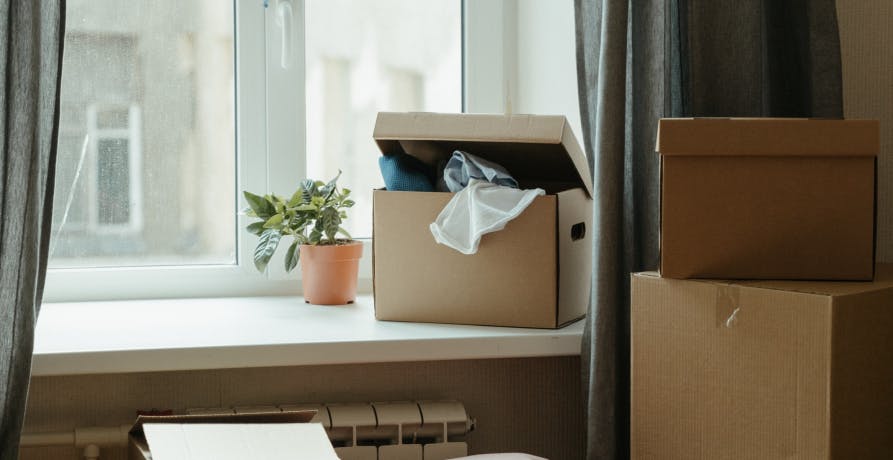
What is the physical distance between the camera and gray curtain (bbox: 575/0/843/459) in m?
1.59

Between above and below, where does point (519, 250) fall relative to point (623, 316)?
above

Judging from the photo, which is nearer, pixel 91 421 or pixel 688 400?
pixel 688 400

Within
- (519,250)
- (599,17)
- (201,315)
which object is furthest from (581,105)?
(201,315)

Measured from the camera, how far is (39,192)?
4.91ft

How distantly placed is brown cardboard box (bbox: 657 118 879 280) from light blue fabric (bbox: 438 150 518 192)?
1.28ft

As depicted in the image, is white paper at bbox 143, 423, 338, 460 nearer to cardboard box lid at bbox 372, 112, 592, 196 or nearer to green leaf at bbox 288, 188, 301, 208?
cardboard box lid at bbox 372, 112, 592, 196

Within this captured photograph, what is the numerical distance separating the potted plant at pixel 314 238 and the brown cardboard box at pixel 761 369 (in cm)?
69

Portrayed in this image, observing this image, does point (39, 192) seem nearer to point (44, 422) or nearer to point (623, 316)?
point (44, 422)

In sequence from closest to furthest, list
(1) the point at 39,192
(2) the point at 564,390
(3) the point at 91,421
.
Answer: (1) the point at 39,192 < (3) the point at 91,421 < (2) the point at 564,390

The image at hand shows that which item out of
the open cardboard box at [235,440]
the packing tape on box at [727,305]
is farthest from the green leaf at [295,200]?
the packing tape on box at [727,305]

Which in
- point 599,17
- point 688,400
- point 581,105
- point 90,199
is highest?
point 599,17

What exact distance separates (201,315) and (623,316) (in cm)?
79

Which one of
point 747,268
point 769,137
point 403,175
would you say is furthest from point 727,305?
point 403,175

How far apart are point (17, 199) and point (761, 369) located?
113 centimetres
